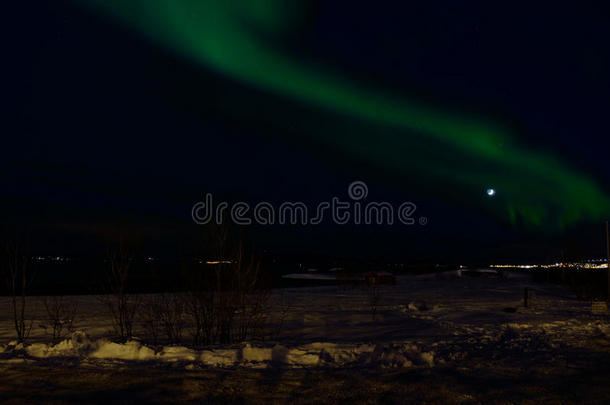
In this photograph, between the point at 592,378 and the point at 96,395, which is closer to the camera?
the point at 96,395

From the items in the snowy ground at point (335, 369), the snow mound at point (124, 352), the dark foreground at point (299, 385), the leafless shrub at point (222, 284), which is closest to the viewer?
the dark foreground at point (299, 385)

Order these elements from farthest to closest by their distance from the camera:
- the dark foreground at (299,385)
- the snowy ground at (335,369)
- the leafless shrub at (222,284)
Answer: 1. the leafless shrub at (222,284)
2. the snowy ground at (335,369)
3. the dark foreground at (299,385)

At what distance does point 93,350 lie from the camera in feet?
34.8

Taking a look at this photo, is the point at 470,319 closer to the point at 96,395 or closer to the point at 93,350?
the point at 93,350

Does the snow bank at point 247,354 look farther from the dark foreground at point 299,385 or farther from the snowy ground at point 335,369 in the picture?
the dark foreground at point 299,385

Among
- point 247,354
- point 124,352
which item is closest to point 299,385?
point 247,354

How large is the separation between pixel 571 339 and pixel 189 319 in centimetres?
1145

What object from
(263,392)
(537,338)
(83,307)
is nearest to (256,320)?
(263,392)

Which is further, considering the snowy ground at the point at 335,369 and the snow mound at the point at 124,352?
the snow mound at the point at 124,352

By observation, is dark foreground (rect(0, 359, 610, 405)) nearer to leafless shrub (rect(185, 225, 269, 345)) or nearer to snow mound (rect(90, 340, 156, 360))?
snow mound (rect(90, 340, 156, 360))

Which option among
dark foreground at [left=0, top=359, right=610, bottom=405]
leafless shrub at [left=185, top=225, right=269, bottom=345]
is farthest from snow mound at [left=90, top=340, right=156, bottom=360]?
leafless shrub at [left=185, top=225, right=269, bottom=345]

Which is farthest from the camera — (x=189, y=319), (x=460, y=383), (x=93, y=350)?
(x=189, y=319)

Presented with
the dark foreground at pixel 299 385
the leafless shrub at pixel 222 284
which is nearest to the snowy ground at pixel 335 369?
the dark foreground at pixel 299 385

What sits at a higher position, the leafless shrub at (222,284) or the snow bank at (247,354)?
the leafless shrub at (222,284)
